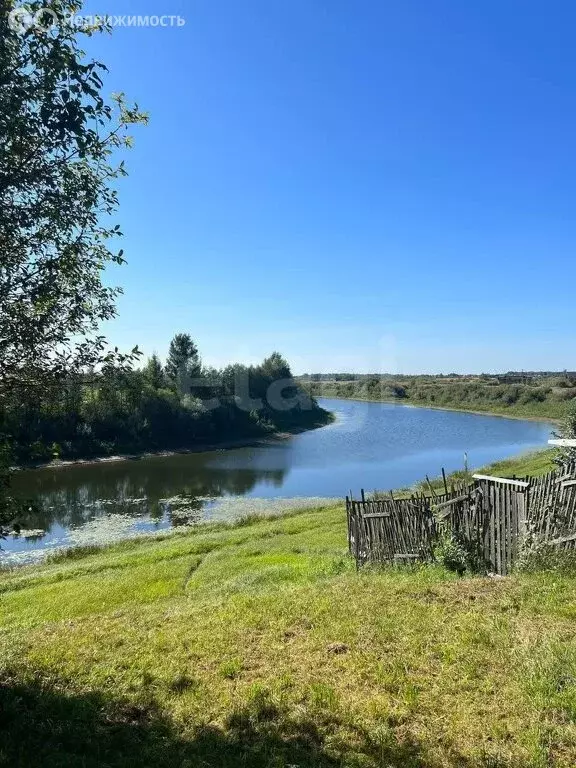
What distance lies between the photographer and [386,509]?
402 inches

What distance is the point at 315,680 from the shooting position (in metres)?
4.94

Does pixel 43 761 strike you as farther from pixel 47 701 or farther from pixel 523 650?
pixel 523 650

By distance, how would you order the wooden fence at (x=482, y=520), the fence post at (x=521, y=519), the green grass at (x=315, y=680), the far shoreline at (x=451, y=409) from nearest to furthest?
the green grass at (x=315, y=680), the wooden fence at (x=482, y=520), the fence post at (x=521, y=519), the far shoreline at (x=451, y=409)

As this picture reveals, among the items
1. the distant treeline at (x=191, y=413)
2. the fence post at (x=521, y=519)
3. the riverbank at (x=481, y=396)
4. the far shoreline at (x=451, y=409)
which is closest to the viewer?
the fence post at (x=521, y=519)

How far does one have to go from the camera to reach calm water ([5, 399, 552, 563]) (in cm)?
2558

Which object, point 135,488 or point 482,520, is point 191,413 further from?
point 482,520

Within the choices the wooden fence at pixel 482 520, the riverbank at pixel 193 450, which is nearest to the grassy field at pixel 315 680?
the wooden fence at pixel 482 520

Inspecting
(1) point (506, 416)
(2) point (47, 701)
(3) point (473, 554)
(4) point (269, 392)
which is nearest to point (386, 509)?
(3) point (473, 554)

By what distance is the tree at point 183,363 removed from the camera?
6594 cm

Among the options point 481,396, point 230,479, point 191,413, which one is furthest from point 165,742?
point 481,396

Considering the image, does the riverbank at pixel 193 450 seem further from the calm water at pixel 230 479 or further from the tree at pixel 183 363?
Answer: the tree at pixel 183 363

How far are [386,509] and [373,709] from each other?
5.96m

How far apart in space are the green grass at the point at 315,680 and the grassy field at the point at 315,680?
2 centimetres

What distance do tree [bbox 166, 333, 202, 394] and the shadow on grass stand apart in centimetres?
6042
